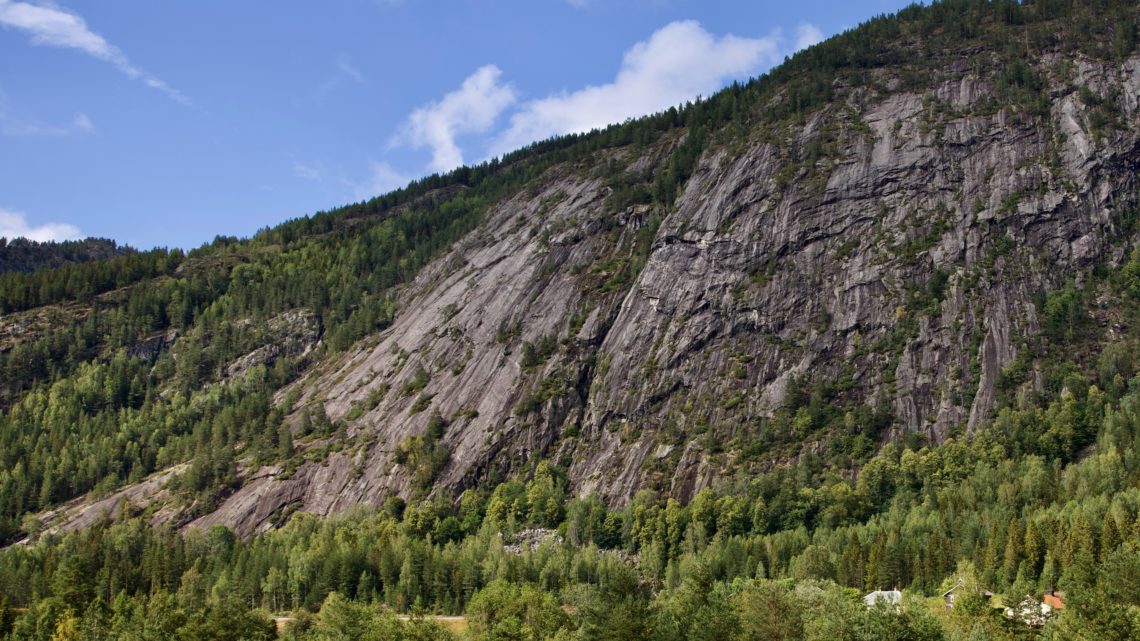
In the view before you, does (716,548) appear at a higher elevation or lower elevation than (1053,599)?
higher

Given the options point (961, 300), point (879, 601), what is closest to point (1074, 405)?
point (961, 300)

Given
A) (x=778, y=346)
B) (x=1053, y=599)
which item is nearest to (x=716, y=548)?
(x=1053, y=599)

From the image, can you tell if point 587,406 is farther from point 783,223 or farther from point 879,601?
point 879,601

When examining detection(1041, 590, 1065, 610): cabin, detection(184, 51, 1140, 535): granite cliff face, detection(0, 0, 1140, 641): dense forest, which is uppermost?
detection(184, 51, 1140, 535): granite cliff face

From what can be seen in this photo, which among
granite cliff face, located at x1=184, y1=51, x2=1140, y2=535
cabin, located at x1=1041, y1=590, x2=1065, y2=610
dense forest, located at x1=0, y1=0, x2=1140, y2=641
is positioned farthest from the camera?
granite cliff face, located at x1=184, y1=51, x2=1140, y2=535

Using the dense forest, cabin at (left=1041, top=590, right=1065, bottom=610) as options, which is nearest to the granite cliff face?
the dense forest

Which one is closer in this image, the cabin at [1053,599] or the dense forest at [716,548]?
the dense forest at [716,548]

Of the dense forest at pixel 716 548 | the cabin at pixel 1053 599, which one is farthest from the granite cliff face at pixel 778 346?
the cabin at pixel 1053 599

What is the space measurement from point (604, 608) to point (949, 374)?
9532 centimetres

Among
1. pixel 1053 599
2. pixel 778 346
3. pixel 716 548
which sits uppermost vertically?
pixel 778 346

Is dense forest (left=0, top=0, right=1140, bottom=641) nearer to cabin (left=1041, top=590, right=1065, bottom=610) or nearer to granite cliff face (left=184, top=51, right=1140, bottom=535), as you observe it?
cabin (left=1041, top=590, right=1065, bottom=610)

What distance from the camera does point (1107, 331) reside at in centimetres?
16125

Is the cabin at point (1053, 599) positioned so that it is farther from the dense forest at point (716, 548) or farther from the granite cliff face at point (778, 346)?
the granite cliff face at point (778, 346)

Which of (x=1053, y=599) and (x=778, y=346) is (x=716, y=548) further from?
(x=778, y=346)
